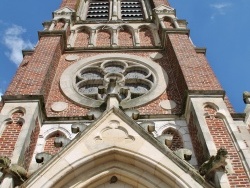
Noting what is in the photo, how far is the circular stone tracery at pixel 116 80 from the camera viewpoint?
37.4 feet

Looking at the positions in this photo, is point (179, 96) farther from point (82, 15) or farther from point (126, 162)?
point (82, 15)

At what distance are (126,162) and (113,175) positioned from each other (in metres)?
0.37

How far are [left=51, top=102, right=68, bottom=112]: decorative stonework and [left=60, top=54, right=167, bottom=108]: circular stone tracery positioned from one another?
0.32 meters

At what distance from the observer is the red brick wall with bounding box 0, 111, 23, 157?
845 centimetres

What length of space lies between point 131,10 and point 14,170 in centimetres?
1445

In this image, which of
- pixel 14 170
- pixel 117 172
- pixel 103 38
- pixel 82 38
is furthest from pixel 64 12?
pixel 14 170

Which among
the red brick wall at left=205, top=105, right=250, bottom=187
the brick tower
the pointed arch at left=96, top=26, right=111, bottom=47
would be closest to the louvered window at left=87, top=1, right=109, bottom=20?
the pointed arch at left=96, top=26, right=111, bottom=47

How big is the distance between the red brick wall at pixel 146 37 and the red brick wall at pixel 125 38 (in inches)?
17.0

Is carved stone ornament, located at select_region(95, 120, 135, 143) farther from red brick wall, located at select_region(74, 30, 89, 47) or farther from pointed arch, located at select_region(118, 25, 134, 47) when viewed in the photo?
red brick wall, located at select_region(74, 30, 89, 47)

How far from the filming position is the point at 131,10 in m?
20.7

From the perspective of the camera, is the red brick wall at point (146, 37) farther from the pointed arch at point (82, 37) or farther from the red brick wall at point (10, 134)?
the red brick wall at point (10, 134)

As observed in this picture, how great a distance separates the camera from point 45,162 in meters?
7.86

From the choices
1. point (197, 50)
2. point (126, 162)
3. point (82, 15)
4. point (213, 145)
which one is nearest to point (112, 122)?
point (126, 162)

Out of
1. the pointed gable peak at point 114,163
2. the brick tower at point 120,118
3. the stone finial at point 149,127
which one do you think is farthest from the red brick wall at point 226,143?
the stone finial at point 149,127
